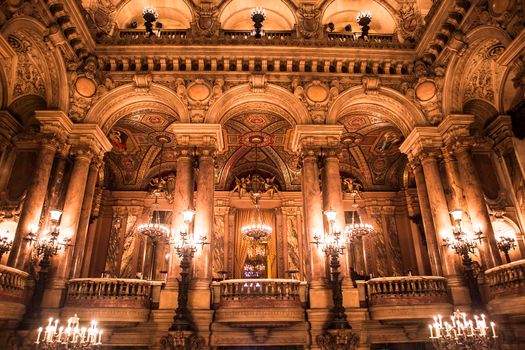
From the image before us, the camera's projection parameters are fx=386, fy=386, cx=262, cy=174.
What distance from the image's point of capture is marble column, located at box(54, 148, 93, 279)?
10.3 metres

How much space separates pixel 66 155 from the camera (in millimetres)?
11461

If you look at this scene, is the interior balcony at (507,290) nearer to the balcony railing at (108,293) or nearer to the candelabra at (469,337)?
the candelabra at (469,337)

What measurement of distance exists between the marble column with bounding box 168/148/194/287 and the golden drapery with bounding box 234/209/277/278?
608 cm

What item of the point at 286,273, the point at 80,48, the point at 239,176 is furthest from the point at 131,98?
the point at 286,273

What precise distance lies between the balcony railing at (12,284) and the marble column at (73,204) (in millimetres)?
912

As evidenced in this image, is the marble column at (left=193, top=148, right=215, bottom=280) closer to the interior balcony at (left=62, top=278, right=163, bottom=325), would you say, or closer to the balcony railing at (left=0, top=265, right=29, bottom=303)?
the interior balcony at (left=62, top=278, right=163, bottom=325)

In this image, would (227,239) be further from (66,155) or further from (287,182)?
(66,155)

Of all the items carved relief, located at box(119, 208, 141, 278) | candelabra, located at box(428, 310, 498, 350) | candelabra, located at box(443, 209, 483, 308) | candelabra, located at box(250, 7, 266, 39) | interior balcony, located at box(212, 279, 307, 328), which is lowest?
candelabra, located at box(428, 310, 498, 350)

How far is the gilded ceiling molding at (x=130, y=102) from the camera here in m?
12.1

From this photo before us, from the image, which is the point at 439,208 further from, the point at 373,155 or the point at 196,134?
the point at 196,134

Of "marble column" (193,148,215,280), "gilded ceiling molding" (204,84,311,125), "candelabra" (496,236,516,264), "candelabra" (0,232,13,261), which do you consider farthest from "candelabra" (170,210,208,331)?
"candelabra" (496,236,516,264)

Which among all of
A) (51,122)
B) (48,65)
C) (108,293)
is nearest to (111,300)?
(108,293)

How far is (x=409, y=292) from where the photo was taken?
1028cm

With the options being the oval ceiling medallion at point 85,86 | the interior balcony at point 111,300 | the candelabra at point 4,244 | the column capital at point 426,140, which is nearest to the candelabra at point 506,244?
the column capital at point 426,140
